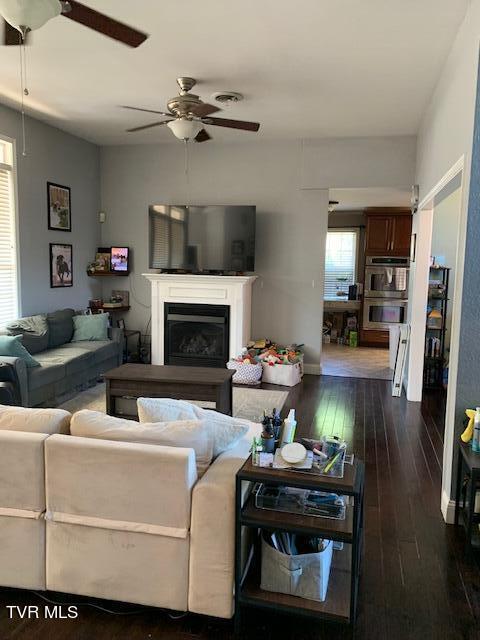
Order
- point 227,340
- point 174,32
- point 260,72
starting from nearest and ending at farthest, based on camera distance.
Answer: point 174,32 < point 260,72 < point 227,340

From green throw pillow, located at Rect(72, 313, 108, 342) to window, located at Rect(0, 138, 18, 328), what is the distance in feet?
2.47

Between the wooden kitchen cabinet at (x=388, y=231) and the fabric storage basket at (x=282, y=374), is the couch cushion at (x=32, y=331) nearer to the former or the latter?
the fabric storage basket at (x=282, y=374)

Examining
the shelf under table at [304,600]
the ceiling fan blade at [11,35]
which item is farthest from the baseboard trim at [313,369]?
the ceiling fan blade at [11,35]

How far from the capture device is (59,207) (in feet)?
19.9

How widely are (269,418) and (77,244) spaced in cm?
510

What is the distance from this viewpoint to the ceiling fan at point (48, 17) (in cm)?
194

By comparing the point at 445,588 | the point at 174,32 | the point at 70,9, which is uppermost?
the point at 174,32

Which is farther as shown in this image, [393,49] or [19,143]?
[19,143]

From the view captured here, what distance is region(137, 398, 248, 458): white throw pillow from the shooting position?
223 cm

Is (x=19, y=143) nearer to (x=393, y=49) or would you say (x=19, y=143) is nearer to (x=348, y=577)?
(x=393, y=49)

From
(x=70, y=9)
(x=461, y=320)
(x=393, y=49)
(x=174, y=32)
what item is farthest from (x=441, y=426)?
(x=70, y=9)

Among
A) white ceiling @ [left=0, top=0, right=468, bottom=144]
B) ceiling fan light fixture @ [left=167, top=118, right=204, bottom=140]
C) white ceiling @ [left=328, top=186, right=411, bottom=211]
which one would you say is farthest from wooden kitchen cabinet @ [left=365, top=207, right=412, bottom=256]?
ceiling fan light fixture @ [left=167, top=118, right=204, bottom=140]

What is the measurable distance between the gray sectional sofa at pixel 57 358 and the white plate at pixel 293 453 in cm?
297

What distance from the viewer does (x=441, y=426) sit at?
4.55 metres
